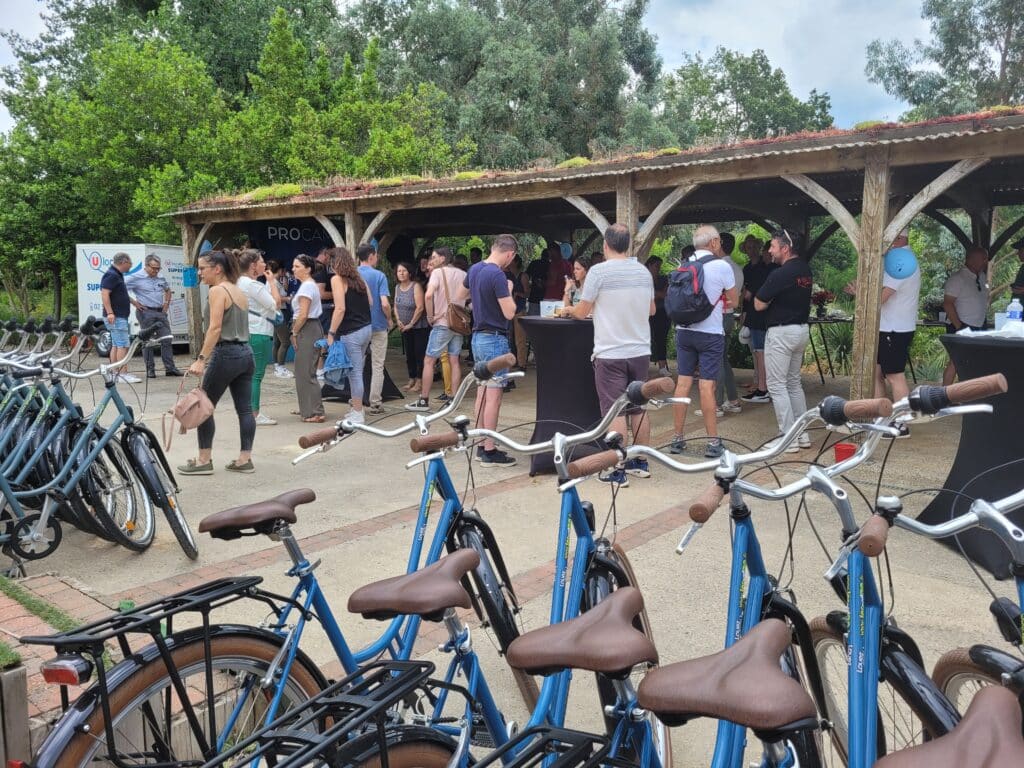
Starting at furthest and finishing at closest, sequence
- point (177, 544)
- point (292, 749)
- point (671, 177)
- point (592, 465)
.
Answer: point (671, 177) → point (177, 544) → point (592, 465) → point (292, 749)

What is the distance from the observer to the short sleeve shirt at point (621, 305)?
18.8 feet

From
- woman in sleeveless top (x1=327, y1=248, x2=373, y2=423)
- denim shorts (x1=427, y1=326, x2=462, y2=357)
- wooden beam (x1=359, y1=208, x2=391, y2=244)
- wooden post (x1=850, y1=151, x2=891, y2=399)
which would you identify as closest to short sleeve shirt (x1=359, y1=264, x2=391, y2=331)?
woman in sleeveless top (x1=327, y1=248, x2=373, y2=423)

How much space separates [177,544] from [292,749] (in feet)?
11.8

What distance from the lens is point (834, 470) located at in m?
1.93

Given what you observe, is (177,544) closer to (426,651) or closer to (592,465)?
(426,651)

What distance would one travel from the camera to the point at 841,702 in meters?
2.52

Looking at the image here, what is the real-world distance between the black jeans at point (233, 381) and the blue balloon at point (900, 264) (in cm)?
542

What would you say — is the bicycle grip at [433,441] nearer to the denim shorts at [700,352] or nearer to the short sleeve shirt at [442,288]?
the denim shorts at [700,352]

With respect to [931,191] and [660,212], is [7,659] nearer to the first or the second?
[931,191]

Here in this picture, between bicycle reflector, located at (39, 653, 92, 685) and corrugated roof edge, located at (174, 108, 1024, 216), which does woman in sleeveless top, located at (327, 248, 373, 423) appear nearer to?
corrugated roof edge, located at (174, 108, 1024, 216)

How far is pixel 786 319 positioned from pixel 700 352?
769 millimetres

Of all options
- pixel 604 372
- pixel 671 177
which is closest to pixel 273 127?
pixel 671 177

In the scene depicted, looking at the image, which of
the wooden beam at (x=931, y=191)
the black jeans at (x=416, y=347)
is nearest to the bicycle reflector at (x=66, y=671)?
the wooden beam at (x=931, y=191)

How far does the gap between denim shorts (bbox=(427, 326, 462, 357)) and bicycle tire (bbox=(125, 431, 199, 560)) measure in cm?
412
